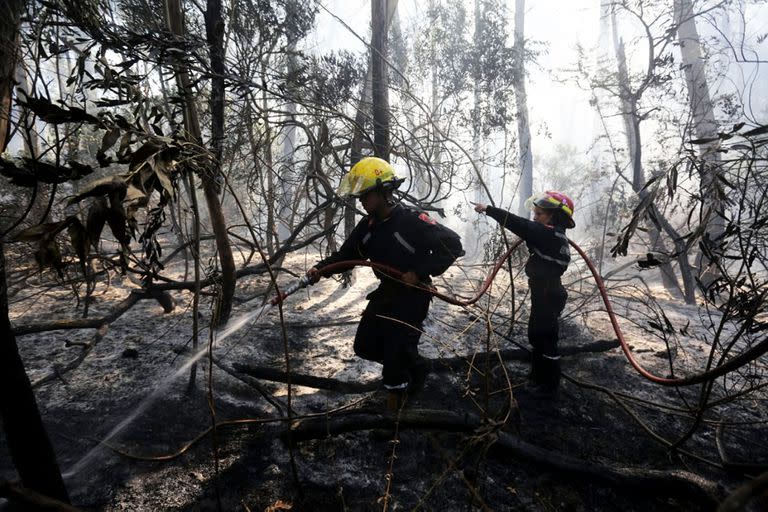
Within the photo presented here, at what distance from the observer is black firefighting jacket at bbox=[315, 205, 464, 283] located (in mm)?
3188

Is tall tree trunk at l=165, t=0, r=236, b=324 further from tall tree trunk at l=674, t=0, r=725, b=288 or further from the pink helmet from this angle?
tall tree trunk at l=674, t=0, r=725, b=288

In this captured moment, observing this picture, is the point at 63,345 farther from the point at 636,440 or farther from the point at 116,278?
the point at 636,440

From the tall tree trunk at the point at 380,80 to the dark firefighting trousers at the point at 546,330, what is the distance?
11.7 ft

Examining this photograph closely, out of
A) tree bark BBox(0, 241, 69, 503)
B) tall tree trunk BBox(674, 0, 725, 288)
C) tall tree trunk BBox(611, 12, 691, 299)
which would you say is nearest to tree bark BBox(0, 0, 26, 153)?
tree bark BBox(0, 241, 69, 503)

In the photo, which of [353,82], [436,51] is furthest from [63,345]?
[436,51]

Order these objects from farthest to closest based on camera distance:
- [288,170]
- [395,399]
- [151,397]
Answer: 1. [288,170]
2. [151,397]
3. [395,399]

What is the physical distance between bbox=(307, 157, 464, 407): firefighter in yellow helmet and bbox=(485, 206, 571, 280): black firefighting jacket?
0.58 m

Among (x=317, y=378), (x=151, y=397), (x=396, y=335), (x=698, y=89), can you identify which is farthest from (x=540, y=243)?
(x=698, y=89)

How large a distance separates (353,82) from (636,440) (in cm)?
797

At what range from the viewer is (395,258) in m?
3.29

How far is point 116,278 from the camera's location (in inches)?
312

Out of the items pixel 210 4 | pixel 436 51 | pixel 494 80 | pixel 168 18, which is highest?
pixel 436 51

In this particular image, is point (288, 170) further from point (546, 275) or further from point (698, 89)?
point (698, 89)

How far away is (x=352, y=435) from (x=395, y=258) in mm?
1449
